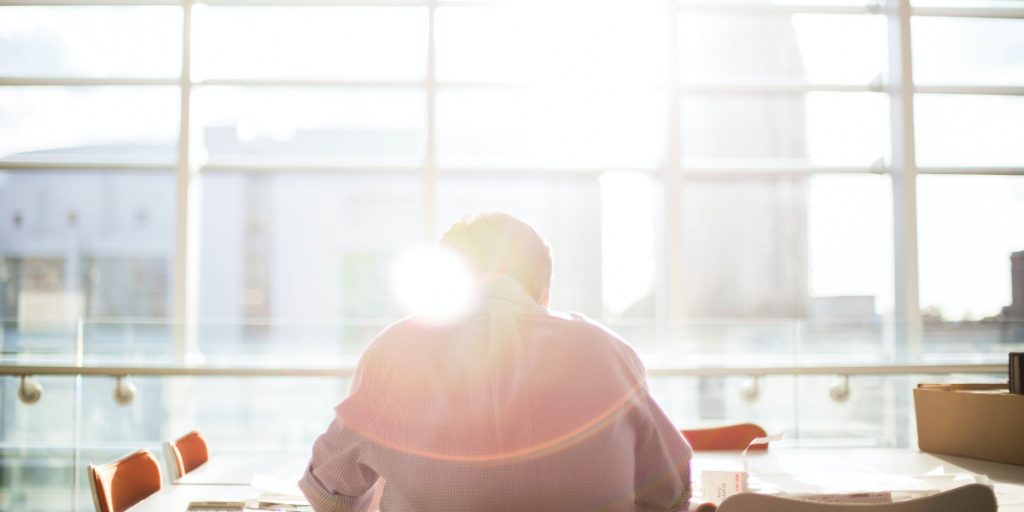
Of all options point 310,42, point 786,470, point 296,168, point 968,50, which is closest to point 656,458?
point 786,470

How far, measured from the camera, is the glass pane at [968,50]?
5215mm

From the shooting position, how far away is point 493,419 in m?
1.45

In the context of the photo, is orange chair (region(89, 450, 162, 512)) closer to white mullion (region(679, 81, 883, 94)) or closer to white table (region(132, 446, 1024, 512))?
white table (region(132, 446, 1024, 512))

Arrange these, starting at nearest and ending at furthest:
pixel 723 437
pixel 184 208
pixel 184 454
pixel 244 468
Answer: pixel 244 468 < pixel 184 454 < pixel 723 437 < pixel 184 208

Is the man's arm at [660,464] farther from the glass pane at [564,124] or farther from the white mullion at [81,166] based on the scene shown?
the white mullion at [81,166]

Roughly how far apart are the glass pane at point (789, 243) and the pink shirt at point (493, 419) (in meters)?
3.80

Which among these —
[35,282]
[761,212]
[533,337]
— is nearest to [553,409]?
[533,337]

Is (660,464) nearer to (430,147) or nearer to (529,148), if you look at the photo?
(430,147)

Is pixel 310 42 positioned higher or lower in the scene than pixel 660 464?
higher

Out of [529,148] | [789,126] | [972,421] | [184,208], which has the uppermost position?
[789,126]

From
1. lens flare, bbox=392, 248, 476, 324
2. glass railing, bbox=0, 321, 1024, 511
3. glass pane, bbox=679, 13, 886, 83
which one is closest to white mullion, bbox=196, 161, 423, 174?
glass railing, bbox=0, 321, 1024, 511

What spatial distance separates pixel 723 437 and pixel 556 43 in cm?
303

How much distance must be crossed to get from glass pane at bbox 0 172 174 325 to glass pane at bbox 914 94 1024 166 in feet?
14.6

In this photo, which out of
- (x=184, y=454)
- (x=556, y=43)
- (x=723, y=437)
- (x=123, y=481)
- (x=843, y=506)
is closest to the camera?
(x=843, y=506)
